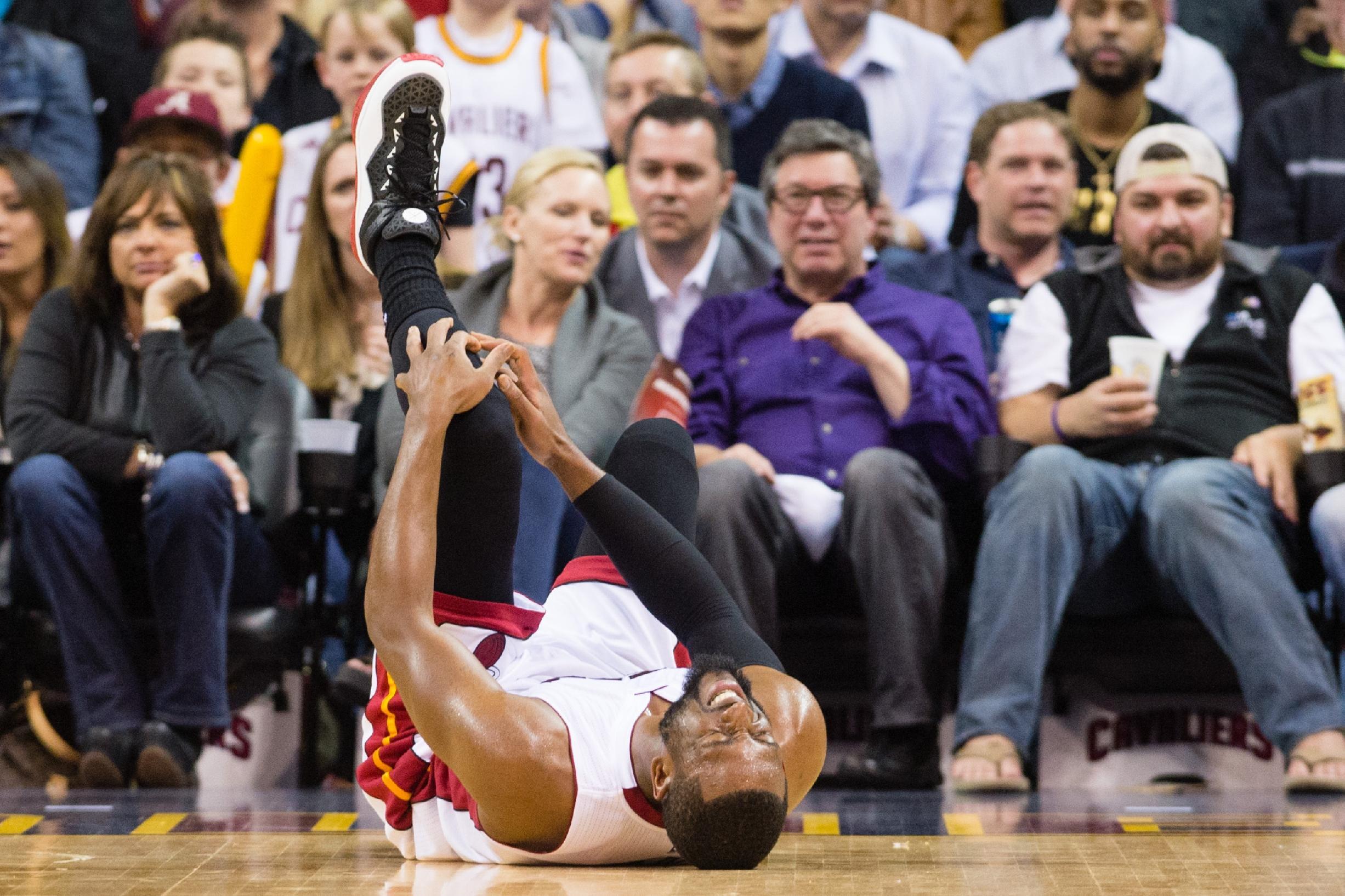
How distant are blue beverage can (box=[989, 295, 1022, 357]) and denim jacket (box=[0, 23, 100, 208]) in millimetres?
3134

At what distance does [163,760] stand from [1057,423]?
240cm

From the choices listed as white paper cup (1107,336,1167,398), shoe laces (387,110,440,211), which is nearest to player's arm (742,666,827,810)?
shoe laces (387,110,440,211)

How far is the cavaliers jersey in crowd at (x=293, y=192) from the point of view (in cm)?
567

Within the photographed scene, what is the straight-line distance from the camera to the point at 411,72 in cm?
356

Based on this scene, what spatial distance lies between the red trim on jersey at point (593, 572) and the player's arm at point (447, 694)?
39cm

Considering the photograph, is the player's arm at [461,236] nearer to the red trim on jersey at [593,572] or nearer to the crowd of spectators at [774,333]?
the crowd of spectators at [774,333]

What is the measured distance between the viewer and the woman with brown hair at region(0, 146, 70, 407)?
5148 mm

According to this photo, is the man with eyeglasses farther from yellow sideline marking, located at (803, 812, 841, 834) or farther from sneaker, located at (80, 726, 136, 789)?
sneaker, located at (80, 726, 136, 789)

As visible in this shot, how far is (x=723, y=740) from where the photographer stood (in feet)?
8.13

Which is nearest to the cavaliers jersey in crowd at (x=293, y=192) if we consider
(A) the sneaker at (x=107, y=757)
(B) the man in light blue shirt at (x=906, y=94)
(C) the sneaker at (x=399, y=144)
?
(B) the man in light blue shirt at (x=906, y=94)

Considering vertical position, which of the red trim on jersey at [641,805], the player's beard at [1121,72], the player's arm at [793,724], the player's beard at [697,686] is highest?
the player's beard at [1121,72]

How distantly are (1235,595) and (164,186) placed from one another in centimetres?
301

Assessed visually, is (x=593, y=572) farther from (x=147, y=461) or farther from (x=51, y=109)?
(x=51, y=109)

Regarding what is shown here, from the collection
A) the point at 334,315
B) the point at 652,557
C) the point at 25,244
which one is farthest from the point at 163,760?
the point at 652,557
